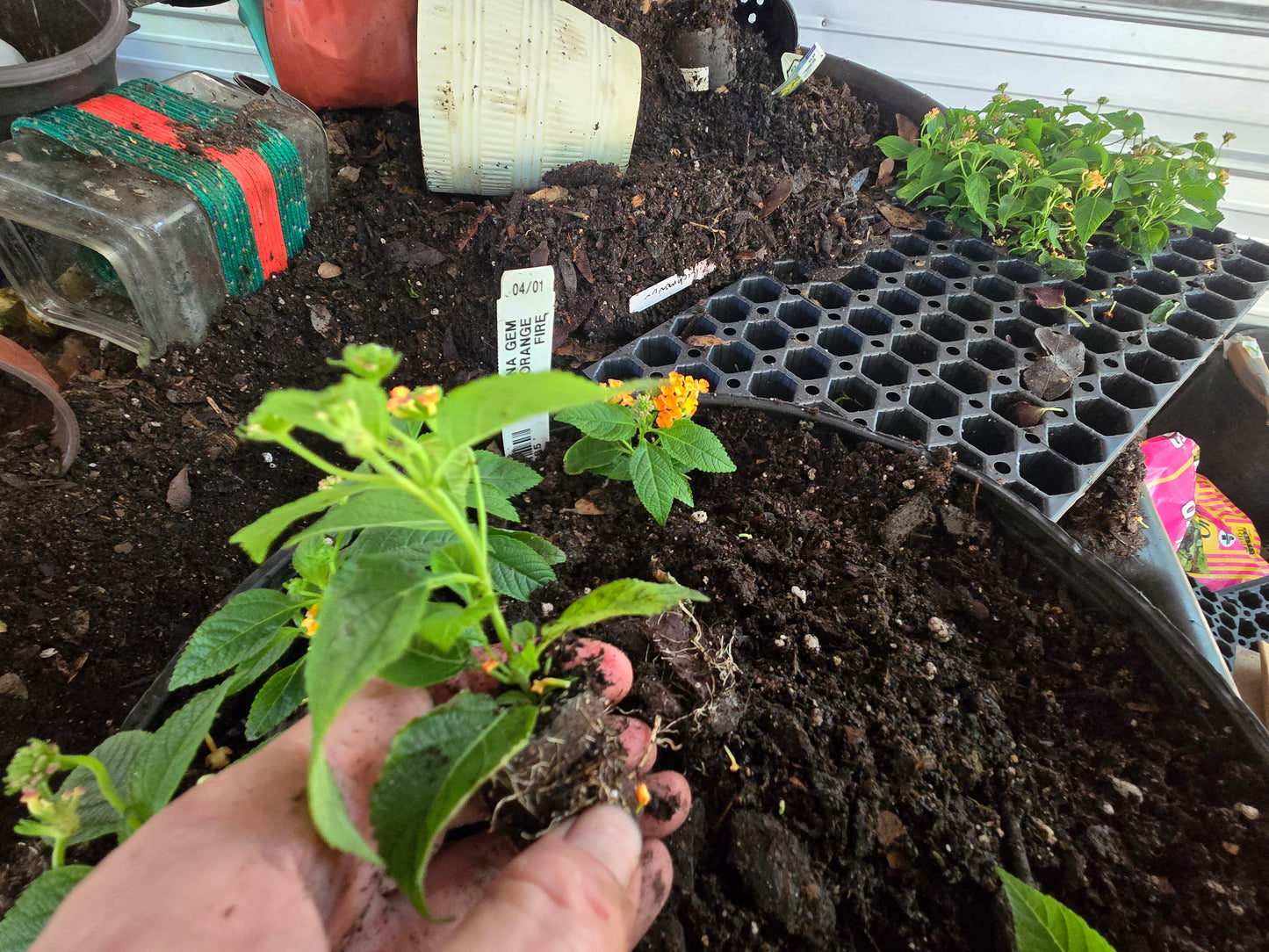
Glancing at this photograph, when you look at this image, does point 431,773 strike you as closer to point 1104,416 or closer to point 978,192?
point 1104,416

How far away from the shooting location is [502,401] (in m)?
0.45

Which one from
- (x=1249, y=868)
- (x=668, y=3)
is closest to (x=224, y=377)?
(x=668, y=3)

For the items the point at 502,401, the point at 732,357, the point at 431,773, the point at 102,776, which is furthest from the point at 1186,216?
the point at 102,776

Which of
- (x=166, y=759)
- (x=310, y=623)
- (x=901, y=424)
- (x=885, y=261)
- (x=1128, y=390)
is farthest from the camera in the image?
(x=885, y=261)

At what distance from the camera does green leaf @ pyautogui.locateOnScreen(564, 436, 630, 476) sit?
1120 millimetres

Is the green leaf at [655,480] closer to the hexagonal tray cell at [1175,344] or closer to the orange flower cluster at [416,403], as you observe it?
the orange flower cluster at [416,403]

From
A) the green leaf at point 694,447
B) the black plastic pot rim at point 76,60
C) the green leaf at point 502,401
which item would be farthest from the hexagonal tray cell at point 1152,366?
the black plastic pot rim at point 76,60

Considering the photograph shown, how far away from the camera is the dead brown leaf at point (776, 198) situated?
163 cm

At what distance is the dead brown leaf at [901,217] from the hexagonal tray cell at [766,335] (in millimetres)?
567

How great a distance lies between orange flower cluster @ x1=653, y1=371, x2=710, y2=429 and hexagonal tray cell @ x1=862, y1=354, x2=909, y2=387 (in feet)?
1.88

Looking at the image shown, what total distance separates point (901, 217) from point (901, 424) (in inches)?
30.4

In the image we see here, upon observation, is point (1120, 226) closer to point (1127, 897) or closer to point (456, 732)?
point (1127, 897)

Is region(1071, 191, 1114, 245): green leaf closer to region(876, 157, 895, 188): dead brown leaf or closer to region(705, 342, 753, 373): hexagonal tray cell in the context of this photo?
region(876, 157, 895, 188): dead brown leaf

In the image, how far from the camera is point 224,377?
4.53 feet
